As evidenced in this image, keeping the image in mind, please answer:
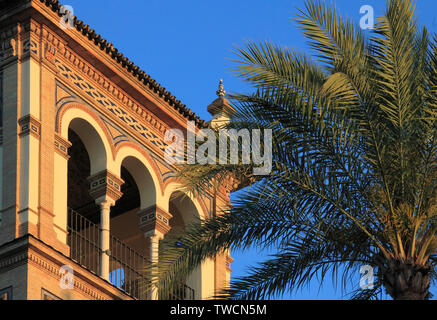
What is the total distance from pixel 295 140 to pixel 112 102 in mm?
8841

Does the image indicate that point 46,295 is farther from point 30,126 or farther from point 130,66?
point 130,66

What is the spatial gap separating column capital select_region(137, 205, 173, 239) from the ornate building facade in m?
0.02

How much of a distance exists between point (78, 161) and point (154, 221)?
253cm

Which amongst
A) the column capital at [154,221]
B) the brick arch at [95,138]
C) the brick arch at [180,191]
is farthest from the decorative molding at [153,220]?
the brick arch at [95,138]

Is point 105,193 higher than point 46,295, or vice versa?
point 105,193

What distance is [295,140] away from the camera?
57.6ft

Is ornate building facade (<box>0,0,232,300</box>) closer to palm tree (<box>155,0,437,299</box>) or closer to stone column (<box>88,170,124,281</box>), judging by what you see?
stone column (<box>88,170,124,281</box>)

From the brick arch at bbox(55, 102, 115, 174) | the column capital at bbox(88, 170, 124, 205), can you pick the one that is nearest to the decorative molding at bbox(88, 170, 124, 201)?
the column capital at bbox(88, 170, 124, 205)

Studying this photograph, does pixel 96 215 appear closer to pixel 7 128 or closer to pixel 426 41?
pixel 7 128

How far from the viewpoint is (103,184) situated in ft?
81.7

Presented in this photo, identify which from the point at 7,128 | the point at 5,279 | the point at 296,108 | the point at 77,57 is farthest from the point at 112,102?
the point at 296,108

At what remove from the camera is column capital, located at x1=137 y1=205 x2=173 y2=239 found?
26125 mm

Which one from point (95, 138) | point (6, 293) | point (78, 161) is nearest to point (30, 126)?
point (95, 138)

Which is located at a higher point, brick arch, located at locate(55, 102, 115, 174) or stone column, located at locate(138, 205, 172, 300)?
A: brick arch, located at locate(55, 102, 115, 174)
